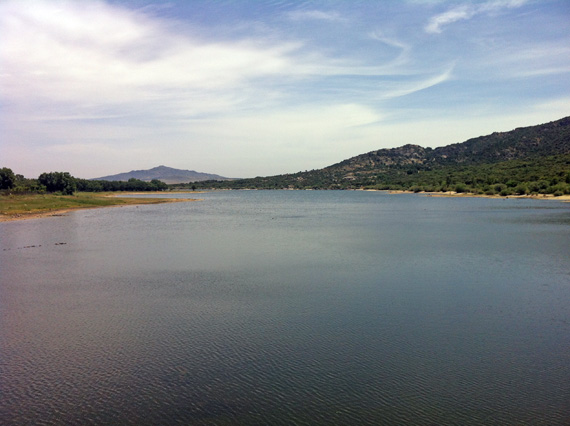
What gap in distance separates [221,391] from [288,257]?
56.4ft

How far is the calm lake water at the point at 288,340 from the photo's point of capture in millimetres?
8922

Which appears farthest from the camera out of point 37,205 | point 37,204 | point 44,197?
point 44,197

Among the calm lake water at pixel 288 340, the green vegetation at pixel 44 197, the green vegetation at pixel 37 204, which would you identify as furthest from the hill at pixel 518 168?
the green vegetation at pixel 37 204

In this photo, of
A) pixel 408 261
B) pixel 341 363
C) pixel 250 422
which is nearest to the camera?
pixel 250 422

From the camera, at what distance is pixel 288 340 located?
12516 millimetres

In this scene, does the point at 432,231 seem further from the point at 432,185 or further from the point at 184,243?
the point at 432,185

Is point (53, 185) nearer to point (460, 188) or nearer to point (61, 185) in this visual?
point (61, 185)

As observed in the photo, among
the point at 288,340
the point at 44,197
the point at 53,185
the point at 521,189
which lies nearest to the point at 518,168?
the point at 521,189

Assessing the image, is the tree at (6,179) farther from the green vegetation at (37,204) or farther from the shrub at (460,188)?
the shrub at (460,188)

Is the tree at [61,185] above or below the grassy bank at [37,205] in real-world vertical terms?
above

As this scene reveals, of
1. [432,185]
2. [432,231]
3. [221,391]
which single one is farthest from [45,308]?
[432,185]

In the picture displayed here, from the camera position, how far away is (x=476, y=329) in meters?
13.3

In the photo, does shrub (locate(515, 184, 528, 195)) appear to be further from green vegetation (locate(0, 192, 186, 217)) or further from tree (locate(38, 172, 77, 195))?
tree (locate(38, 172, 77, 195))

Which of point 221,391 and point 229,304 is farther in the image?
point 229,304
